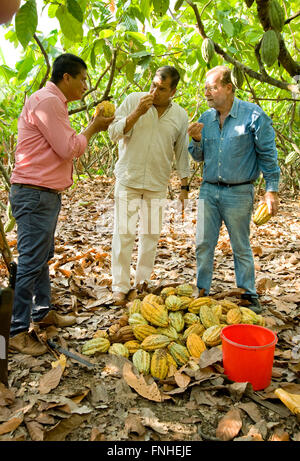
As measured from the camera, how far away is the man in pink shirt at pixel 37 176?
1.97m

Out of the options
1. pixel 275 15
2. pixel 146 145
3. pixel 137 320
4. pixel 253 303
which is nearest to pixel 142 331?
pixel 137 320

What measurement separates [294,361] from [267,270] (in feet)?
5.27

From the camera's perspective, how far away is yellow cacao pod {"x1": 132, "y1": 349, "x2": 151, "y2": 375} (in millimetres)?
1987

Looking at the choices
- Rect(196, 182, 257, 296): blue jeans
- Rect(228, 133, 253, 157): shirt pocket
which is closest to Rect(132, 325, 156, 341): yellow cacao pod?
Rect(196, 182, 257, 296): blue jeans

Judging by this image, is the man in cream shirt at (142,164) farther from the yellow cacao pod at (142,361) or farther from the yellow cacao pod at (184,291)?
the yellow cacao pod at (142,361)

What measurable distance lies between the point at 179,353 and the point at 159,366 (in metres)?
0.15

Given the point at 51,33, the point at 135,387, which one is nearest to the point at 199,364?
the point at 135,387

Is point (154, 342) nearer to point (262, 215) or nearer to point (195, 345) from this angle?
point (195, 345)

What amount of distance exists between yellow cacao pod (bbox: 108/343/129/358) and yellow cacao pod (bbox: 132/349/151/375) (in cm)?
6

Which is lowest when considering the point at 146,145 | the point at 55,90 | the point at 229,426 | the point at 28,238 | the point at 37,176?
the point at 229,426

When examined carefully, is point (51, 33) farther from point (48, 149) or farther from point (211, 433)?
point (211, 433)

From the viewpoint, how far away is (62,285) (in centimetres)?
304

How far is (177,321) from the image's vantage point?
2.31 metres

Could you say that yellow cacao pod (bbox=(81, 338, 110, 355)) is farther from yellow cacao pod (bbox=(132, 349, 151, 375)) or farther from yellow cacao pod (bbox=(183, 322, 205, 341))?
yellow cacao pod (bbox=(183, 322, 205, 341))
